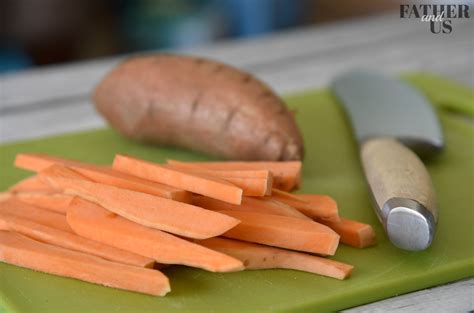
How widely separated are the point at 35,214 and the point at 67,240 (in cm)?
12

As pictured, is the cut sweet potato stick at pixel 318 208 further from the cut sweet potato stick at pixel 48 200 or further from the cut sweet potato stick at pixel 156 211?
the cut sweet potato stick at pixel 48 200

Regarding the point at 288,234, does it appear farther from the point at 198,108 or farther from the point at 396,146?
the point at 198,108

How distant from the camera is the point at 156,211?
1.28 metres

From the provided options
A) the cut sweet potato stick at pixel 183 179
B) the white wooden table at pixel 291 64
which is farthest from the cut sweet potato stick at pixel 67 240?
the white wooden table at pixel 291 64

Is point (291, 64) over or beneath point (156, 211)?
beneath

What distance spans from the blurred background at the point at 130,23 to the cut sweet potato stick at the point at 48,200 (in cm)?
256

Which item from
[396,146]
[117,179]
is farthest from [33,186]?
[396,146]

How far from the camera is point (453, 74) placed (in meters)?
2.41

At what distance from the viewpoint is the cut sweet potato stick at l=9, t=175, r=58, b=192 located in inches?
56.8

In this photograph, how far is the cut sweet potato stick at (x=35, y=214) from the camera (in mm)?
1360

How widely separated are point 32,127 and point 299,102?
0.59m

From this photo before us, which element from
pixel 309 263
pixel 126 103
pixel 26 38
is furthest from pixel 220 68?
pixel 26 38

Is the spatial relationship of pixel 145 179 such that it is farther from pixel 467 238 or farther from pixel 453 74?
pixel 453 74

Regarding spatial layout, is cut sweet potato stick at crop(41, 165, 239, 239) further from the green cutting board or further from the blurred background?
the blurred background
